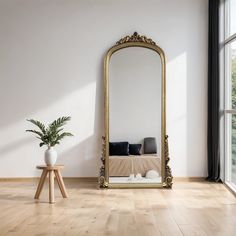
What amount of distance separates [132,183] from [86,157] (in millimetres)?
914

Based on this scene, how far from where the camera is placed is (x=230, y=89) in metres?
7.11

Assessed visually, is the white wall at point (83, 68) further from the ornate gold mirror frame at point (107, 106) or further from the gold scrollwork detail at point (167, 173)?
the gold scrollwork detail at point (167, 173)

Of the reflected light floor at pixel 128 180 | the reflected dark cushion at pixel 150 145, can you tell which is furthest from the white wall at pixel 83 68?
the reflected light floor at pixel 128 180

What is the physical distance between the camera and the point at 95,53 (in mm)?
7598

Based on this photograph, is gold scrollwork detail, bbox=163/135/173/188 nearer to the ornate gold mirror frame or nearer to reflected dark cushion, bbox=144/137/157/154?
the ornate gold mirror frame

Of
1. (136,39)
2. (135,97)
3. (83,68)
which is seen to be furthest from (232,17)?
(83,68)

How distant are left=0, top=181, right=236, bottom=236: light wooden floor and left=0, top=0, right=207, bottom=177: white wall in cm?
74

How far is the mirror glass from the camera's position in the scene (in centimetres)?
725

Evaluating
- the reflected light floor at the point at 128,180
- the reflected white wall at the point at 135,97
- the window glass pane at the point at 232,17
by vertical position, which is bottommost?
the reflected light floor at the point at 128,180

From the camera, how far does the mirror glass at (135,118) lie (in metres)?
7.25

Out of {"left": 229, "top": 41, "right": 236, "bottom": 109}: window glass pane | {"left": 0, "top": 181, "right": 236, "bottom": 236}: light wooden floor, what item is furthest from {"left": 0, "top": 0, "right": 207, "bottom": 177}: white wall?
{"left": 0, "top": 181, "right": 236, "bottom": 236}: light wooden floor

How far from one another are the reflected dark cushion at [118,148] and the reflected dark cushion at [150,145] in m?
0.28

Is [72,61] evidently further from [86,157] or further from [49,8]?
[86,157]

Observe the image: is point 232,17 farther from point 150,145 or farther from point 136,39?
point 150,145
